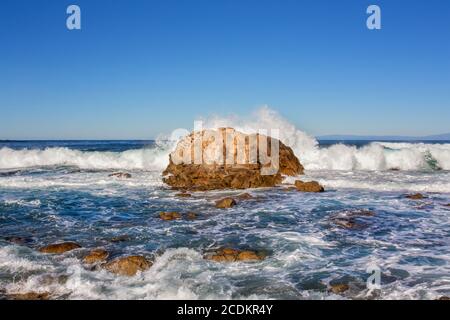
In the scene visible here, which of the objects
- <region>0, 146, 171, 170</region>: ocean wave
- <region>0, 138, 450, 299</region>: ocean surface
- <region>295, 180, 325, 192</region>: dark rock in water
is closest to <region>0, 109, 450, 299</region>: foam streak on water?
<region>0, 138, 450, 299</region>: ocean surface

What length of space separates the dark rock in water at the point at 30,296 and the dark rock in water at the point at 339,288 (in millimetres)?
4366

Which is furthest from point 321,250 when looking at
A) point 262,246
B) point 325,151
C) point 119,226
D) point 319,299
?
point 325,151

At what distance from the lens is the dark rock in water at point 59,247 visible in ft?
26.3

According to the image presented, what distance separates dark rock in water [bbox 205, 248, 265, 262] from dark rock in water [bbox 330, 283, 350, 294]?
1.79 meters

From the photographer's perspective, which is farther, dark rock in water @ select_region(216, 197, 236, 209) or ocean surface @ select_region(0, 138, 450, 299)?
dark rock in water @ select_region(216, 197, 236, 209)

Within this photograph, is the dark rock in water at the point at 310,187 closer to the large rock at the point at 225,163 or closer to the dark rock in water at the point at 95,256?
the large rock at the point at 225,163

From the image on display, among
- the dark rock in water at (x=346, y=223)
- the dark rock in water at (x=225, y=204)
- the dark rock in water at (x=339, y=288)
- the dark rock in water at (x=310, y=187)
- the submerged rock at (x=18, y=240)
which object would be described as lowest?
the dark rock in water at (x=339, y=288)

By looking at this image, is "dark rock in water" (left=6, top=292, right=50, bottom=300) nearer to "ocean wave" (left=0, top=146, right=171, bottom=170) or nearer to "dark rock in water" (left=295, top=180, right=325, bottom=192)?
"dark rock in water" (left=295, top=180, right=325, bottom=192)

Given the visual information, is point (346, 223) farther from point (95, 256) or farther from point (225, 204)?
point (95, 256)

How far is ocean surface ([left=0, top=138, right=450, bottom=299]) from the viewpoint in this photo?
6.22 metres

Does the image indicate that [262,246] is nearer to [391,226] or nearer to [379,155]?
[391,226]

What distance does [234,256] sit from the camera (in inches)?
302

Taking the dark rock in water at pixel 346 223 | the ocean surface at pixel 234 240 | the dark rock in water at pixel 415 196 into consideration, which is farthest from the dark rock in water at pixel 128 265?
the dark rock in water at pixel 415 196

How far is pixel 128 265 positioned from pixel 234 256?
204 centimetres
